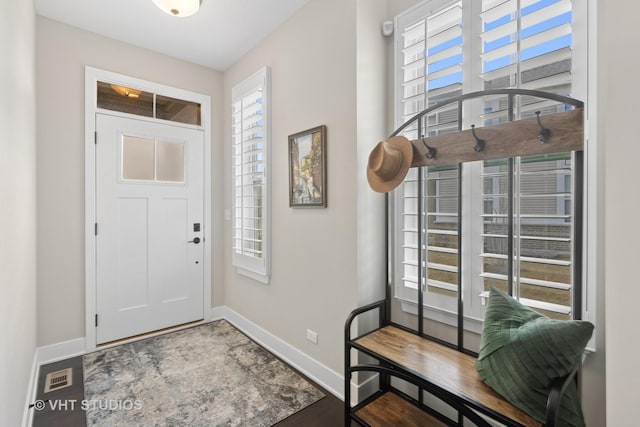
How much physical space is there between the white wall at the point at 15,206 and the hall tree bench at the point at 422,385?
1.58 meters

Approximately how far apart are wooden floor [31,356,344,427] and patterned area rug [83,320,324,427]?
0.16ft

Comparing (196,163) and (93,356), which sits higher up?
(196,163)

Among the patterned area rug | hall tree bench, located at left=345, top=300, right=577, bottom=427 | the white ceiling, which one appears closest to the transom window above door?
the white ceiling

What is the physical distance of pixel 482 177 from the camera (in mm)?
1586

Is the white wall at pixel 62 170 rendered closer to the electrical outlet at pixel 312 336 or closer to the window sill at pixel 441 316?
the electrical outlet at pixel 312 336

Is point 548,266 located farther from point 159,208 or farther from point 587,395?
point 159,208

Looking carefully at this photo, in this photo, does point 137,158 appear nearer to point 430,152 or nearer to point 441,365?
point 430,152

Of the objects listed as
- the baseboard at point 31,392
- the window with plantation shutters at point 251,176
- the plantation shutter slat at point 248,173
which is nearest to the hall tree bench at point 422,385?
the window with plantation shutters at point 251,176

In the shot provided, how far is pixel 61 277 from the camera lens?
2.62 m

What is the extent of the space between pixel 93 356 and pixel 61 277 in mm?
750

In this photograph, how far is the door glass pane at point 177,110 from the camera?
3.15 m

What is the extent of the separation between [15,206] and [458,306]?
2364 millimetres

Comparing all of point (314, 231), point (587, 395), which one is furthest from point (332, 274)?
point (587, 395)

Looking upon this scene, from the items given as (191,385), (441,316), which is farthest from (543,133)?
(191,385)
